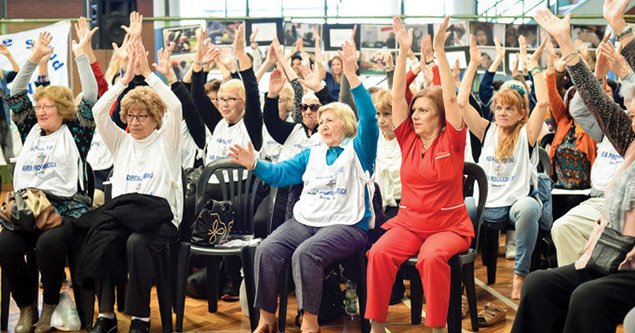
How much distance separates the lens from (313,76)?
3.58 m

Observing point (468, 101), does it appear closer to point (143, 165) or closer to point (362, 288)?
point (362, 288)

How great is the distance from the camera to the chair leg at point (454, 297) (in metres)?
2.92

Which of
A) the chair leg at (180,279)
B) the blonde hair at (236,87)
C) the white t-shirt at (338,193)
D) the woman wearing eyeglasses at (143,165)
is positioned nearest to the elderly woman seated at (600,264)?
the white t-shirt at (338,193)

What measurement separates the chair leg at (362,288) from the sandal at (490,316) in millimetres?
599

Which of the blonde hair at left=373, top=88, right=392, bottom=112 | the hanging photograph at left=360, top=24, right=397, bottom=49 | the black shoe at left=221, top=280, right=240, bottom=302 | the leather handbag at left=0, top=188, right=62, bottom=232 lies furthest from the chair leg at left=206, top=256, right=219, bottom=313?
the hanging photograph at left=360, top=24, right=397, bottom=49

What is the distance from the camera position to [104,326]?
320cm

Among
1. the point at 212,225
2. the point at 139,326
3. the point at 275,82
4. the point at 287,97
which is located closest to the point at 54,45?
the point at 287,97

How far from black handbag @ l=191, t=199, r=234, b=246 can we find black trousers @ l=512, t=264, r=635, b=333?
63.9 inches

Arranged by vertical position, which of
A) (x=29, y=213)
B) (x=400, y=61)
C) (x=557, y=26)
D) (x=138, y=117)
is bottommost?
(x=29, y=213)

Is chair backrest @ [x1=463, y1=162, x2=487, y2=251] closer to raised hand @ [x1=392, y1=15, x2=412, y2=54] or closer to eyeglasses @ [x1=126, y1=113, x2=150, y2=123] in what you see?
raised hand @ [x1=392, y1=15, x2=412, y2=54]

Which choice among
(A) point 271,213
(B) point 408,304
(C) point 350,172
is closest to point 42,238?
(A) point 271,213

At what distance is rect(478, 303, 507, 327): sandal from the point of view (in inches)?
129

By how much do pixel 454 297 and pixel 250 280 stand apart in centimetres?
102

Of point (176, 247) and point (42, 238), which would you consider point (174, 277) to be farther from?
point (42, 238)
